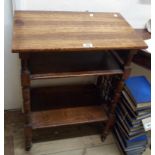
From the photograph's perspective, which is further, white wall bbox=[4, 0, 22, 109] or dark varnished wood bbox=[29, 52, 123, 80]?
white wall bbox=[4, 0, 22, 109]

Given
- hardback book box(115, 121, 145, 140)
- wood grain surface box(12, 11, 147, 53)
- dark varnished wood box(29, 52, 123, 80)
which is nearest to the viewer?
wood grain surface box(12, 11, 147, 53)

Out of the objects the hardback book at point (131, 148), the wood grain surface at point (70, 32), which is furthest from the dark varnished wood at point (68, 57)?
the hardback book at point (131, 148)

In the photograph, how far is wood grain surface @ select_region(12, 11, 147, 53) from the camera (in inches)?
39.6

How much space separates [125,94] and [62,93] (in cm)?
42

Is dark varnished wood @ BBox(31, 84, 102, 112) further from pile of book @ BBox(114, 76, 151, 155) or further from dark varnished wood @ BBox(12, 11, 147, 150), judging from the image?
pile of book @ BBox(114, 76, 151, 155)

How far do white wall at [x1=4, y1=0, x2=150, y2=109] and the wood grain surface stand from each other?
87mm

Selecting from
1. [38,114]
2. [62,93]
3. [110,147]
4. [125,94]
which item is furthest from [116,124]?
[38,114]

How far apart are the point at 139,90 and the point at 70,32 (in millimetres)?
525

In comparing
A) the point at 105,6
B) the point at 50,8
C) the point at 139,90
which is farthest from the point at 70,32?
the point at 139,90

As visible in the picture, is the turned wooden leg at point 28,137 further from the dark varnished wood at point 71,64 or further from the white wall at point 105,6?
the white wall at point 105,6

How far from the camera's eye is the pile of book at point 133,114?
1.30 meters

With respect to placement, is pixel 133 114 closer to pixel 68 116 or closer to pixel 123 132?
pixel 123 132

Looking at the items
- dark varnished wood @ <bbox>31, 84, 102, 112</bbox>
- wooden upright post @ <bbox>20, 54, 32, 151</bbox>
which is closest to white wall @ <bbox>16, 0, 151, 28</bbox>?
wooden upright post @ <bbox>20, 54, 32, 151</bbox>

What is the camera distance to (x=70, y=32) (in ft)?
3.67
